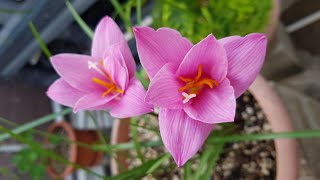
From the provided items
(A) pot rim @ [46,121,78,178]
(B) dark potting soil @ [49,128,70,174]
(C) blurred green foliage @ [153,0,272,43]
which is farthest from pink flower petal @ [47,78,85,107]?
(B) dark potting soil @ [49,128,70,174]

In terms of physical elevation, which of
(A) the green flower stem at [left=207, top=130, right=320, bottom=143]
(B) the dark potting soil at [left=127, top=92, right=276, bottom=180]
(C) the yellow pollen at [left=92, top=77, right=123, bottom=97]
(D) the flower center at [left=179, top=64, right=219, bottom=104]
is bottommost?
(B) the dark potting soil at [left=127, top=92, right=276, bottom=180]

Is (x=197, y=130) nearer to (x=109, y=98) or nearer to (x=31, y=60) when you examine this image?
(x=109, y=98)

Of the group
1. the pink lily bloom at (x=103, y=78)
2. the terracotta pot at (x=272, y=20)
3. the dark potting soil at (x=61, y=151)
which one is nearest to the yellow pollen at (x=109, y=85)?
the pink lily bloom at (x=103, y=78)

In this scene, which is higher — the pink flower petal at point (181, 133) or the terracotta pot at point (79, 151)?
the pink flower petal at point (181, 133)

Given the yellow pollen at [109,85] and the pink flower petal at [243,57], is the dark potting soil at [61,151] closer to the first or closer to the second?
the yellow pollen at [109,85]

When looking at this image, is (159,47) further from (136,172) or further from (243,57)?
(136,172)

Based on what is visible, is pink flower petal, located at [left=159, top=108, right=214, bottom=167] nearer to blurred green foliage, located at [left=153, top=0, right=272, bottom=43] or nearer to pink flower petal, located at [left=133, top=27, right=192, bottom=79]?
pink flower petal, located at [left=133, top=27, right=192, bottom=79]
